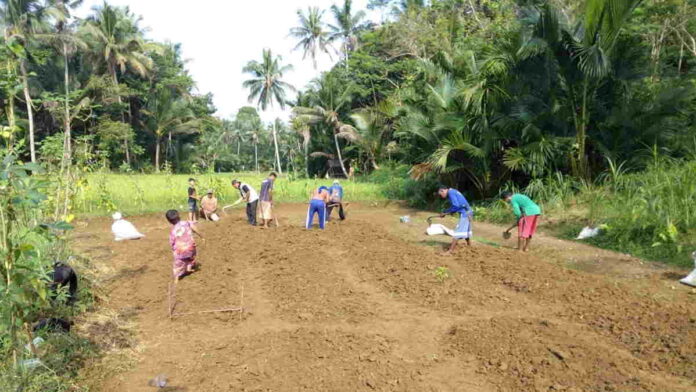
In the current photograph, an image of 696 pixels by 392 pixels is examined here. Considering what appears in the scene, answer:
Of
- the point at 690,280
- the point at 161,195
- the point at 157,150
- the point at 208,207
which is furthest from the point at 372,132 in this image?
the point at 690,280

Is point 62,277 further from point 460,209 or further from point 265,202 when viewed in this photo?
point 265,202

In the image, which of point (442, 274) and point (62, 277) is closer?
point (62, 277)

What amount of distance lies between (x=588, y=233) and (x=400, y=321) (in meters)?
5.70

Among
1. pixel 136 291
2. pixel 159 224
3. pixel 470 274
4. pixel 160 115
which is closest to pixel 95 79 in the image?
pixel 160 115

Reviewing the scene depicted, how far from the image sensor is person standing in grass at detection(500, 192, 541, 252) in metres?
8.16

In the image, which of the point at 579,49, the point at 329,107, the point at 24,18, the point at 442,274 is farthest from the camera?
the point at 329,107

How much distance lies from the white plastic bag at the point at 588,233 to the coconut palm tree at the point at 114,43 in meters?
31.1

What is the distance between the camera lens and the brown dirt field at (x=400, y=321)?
3.88 meters

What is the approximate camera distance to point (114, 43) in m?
32.0

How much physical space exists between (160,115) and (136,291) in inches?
1277

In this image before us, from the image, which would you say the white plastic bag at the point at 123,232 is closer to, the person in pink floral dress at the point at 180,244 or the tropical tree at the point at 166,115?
the person in pink floral dress at the point at 180,244

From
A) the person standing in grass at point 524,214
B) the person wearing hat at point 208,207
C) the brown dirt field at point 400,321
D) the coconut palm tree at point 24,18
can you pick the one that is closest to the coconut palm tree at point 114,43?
the coconut palm tree at point 24,18

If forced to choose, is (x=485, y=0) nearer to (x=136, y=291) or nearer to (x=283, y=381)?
(x=136, y=291)

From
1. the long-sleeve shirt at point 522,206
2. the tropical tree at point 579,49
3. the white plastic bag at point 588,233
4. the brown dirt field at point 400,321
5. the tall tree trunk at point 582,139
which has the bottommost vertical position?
the brown dirt field at point 400,321
